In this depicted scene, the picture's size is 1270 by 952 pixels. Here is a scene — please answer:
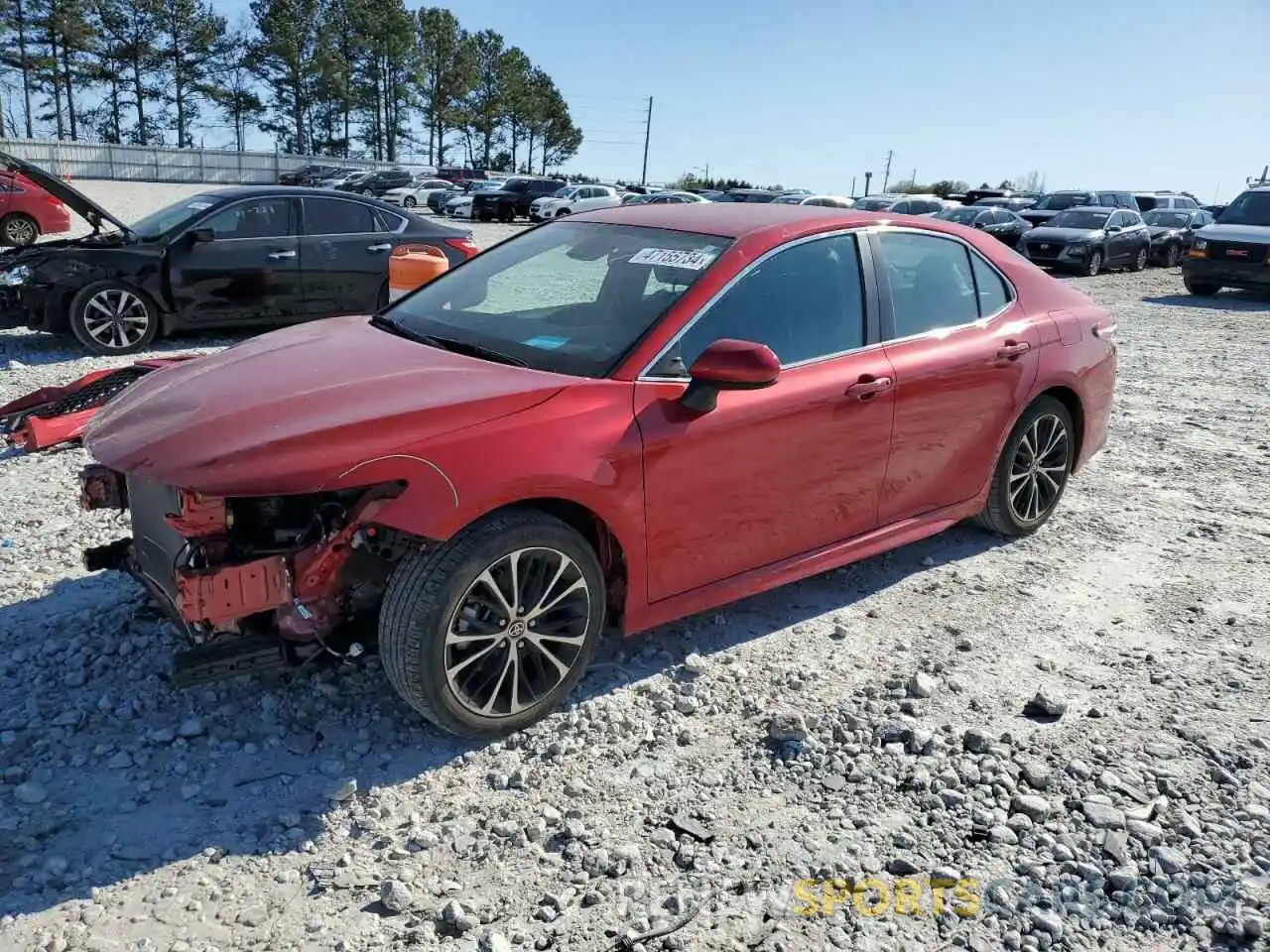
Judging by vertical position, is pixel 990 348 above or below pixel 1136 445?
above

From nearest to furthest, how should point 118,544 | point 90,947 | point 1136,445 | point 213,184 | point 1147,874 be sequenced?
1. point 90,947
2. point 1147,874
3. point 118,544
4. point 1136,445
5. point 213,184

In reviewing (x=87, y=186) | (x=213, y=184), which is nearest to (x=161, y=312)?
(x=87, y=186)

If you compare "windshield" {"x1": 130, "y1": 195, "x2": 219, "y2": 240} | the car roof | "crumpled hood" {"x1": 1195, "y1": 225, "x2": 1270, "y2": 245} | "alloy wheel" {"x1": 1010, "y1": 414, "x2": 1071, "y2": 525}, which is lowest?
"alloy wheel" {"x1": 1010, "y1": 414, "x2": 1071, "y2": 525}

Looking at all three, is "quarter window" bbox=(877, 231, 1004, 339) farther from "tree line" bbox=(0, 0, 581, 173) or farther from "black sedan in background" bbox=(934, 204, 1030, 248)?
"tree line" bbox=(0, 0, 581, 173)

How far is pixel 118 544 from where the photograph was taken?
357cm

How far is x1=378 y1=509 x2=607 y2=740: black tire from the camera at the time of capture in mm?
2965

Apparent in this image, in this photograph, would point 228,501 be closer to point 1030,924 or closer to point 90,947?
point 90,947

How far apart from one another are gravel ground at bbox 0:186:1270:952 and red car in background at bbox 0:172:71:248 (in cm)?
1554

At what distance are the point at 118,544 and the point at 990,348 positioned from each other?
376cm

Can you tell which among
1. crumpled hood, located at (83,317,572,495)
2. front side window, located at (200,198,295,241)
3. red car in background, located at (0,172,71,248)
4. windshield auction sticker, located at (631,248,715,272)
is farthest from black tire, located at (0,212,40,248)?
windshield auction sticker, located at (631,248,715,272)

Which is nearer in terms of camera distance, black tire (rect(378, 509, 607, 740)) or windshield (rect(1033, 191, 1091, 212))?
black tire (rect(378, 509, 607, 740))

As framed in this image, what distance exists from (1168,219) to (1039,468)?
24.9 metres

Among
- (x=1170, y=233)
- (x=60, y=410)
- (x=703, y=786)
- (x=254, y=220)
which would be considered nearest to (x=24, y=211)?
(x=254, y=220)

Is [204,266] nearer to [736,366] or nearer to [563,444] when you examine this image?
[563,444]
